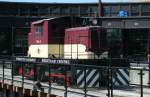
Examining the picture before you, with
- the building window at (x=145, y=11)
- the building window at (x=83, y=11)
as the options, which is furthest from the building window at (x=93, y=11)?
the building window at (x=145, y=11)

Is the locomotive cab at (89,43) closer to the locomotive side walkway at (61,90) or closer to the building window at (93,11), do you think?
the locomotive side walkway at (61,90)

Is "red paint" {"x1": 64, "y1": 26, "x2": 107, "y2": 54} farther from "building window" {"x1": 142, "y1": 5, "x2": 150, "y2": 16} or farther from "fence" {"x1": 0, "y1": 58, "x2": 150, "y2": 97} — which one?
"building window" {"x1": 142, "y1": 5, "x2": 150, "y2": 16}

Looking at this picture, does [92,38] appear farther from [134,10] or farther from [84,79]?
[134,10]

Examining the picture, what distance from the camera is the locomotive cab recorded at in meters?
21.5

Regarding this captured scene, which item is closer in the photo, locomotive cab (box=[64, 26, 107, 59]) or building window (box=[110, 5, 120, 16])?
locomotive cab (box=[64, 26, 107, 59])

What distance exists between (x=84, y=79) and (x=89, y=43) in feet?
21.2

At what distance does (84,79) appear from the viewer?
15.3m

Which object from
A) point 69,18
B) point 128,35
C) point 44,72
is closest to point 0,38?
point 128,35

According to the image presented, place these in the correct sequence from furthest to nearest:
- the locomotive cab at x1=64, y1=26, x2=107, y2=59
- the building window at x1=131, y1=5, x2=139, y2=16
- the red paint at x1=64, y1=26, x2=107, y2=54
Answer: the building window at x1=131, y1=5, x2=139, y2=16 < the red paint at x1=64, y1=26, x2=107, y2=54 < the locomotive cab at x1=64, y1=26, x2=107, y2=59

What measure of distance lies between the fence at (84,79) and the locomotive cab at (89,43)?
1.31 m

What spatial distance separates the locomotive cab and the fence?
1311mm

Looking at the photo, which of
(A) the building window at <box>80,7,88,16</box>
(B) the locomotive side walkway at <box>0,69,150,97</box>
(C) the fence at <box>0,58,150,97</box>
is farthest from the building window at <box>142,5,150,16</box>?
(C) the fence at <box>0,58,150,97</box>

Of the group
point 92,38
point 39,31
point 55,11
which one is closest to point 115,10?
point 55,11

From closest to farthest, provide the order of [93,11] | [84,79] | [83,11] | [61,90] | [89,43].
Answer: [84,79], [61,90], [89,43], [93,11], [83,11]
